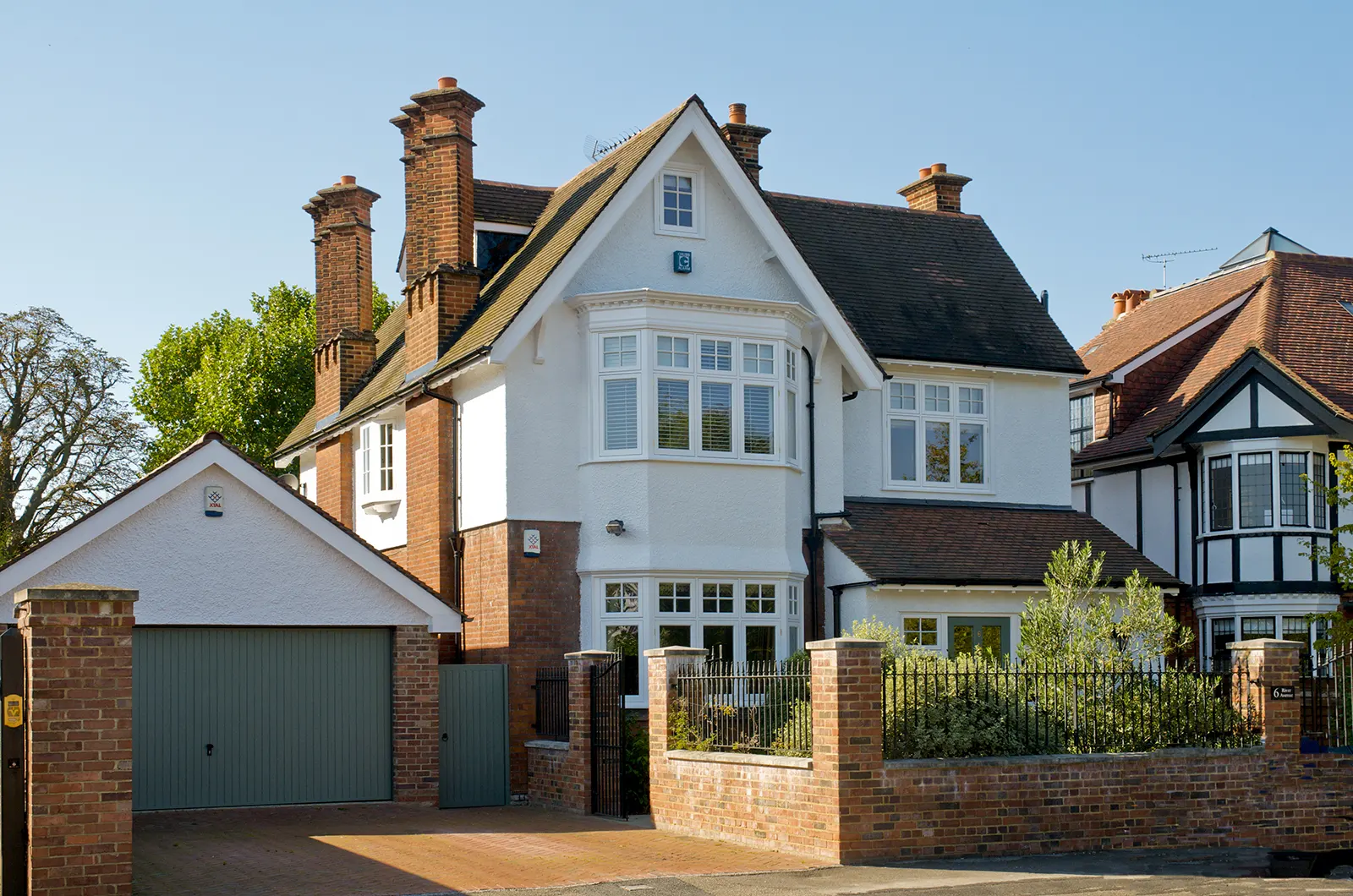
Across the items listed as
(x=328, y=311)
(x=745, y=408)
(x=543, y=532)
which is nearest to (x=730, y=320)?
(x=745, y=408)

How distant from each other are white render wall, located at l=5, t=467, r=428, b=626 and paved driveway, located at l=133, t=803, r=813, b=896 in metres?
2.35

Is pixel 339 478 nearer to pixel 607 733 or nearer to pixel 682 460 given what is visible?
pixel 682 460

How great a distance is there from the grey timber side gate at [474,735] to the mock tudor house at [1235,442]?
11.3m

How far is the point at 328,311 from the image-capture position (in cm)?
2908

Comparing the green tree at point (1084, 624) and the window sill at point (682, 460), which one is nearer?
the green tree at point (1084, 624)

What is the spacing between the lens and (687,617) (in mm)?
21266

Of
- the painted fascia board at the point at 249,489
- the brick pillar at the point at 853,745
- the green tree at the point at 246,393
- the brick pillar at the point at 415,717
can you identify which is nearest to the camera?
the brick pillar at the point at 853,745

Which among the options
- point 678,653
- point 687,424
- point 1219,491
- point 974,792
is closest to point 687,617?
point 687,424

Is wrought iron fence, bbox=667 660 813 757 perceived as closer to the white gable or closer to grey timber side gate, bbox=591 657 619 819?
grey timber side gate, bbox=591 657 619 819

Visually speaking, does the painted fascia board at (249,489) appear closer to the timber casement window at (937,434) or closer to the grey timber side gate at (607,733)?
the grey timber side gate at (607,733)

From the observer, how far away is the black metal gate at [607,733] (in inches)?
728

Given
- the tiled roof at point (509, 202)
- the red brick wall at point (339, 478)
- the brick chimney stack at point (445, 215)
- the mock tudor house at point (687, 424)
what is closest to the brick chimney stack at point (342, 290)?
the red brick wall at point (339, 478)

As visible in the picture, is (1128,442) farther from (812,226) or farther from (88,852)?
(88,852)

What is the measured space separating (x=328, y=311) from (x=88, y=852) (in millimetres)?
18455
